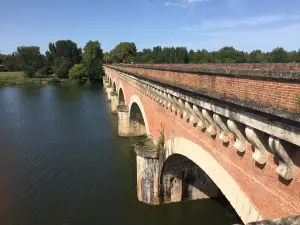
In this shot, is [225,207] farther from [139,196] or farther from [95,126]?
[95,126]

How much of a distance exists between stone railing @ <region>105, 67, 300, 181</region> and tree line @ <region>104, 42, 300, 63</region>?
29.4 metres

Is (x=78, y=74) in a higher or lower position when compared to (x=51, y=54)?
lower

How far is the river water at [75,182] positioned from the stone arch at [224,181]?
5.96 meters

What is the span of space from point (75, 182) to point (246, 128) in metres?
14.3

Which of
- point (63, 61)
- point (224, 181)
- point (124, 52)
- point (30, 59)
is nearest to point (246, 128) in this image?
point (224, 181)

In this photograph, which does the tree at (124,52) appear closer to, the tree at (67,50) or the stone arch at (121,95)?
the tree at (67,50)

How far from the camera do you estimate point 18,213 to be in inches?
544

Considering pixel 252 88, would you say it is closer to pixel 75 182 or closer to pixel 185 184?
pixel 185 184

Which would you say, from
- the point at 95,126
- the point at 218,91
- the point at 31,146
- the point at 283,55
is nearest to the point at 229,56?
the point at 283,55

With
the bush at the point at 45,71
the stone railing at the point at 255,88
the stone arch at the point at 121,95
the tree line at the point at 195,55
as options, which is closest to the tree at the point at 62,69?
the bush at the point at 45,71

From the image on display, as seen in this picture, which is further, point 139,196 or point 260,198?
point 139,196

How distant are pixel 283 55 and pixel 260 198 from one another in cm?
3650

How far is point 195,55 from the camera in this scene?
79250mm

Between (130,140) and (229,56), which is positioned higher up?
(229,56)
